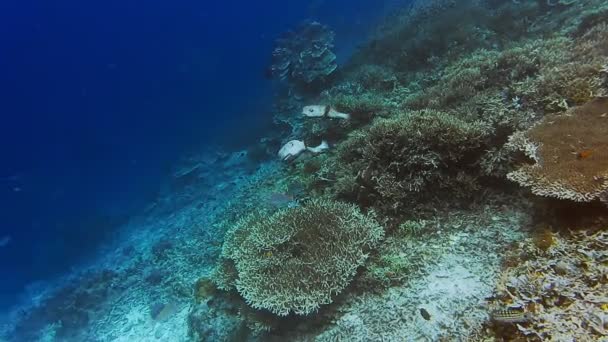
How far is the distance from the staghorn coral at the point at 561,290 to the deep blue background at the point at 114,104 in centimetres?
1587

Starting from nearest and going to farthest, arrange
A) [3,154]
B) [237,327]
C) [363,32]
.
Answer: [237,327] → [363,32] → [3,154]

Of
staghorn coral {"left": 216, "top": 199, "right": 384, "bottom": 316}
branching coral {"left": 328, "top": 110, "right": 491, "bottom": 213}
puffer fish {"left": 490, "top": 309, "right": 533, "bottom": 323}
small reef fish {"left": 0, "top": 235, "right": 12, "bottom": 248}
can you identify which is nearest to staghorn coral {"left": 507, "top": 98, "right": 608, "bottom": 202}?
branching coral {"left": 328, "top": 110, "right": 491, "bottom": 213}

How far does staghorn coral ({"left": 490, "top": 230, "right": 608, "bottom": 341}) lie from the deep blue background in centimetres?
1587

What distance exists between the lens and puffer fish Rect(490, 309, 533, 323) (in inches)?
96.7

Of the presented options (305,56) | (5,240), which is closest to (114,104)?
(5,240)

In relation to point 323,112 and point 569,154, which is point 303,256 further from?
point 323,112

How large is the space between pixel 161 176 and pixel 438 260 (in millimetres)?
21985

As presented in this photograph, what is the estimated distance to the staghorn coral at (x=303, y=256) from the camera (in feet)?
14.0

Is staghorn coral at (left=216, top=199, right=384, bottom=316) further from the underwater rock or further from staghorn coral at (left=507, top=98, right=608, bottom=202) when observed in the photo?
the underwater rock

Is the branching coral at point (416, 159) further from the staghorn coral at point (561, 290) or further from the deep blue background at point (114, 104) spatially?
the deep blue background at point (114, 104)

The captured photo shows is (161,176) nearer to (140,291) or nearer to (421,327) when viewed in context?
(140,291)

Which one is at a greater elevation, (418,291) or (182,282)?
(182,282)

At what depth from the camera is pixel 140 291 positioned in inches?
438

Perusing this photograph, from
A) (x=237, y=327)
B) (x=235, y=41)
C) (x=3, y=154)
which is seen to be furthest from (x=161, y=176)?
(x=3, y=154)
